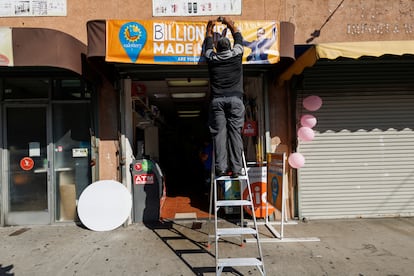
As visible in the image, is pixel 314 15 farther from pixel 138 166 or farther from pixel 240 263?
pixel 240 263

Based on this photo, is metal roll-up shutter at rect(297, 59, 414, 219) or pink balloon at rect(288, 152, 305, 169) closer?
pink balloon at rect(288, 152, 305, 169)

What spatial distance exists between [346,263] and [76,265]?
11.2ft

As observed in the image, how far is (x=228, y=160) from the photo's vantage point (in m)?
3.96

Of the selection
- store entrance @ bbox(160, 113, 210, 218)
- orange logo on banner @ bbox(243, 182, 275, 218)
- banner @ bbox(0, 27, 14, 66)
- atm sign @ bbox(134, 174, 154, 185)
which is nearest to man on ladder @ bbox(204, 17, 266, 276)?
orange logo on banner @ bbox(243, 182, 275, 218)

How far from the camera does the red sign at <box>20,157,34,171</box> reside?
5.57 m

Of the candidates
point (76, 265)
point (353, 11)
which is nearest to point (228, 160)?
point (76, 265)

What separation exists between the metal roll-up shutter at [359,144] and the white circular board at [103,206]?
329cm

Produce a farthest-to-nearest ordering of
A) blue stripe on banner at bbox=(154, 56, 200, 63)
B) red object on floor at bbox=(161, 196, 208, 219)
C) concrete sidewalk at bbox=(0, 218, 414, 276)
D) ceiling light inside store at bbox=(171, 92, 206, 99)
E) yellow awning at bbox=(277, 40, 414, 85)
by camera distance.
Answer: ceiling light inside store at bbox=(171, 92, 206, 99), red object on floor at bbox=(161, 196, 208, 219), blue stripe on banner at bbox=(154, 56, 200, 63), yellow awning at bbox=(277, 40, 414, 85), concrete sidewalk at bbox=(0, 218, 414, 276)

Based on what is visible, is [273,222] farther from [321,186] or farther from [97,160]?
[97,160]

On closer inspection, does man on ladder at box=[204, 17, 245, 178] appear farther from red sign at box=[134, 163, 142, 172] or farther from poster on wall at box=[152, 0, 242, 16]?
red sign at box=[134, 163, 142, 172]

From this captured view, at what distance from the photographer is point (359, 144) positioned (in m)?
5.67

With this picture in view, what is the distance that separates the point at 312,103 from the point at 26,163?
5339 mm

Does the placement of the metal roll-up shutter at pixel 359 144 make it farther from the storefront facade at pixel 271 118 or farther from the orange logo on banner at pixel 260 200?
the orange logo on banner at pixel 260 200

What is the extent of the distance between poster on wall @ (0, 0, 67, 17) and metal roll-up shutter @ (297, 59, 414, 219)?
4754 mm
